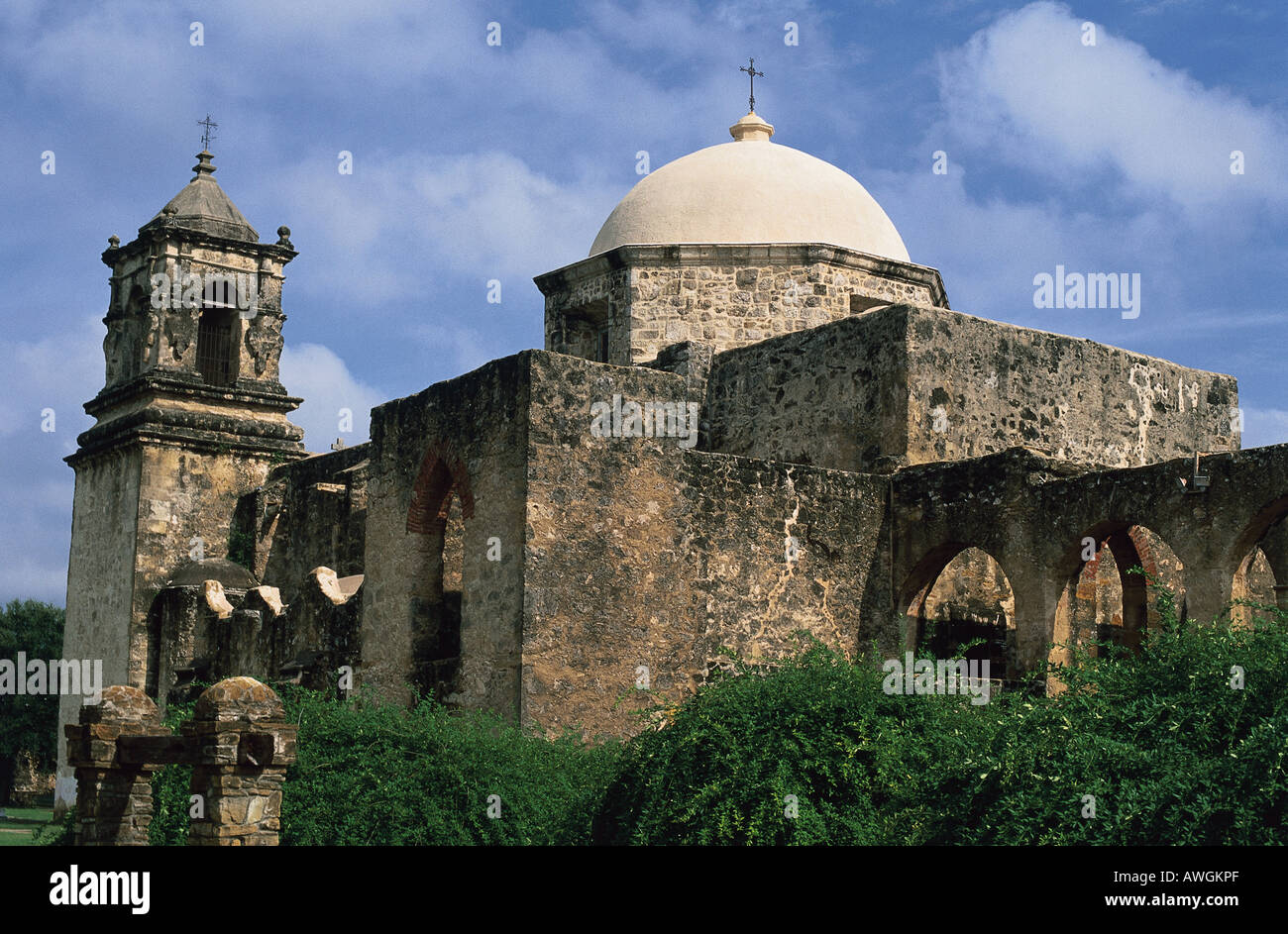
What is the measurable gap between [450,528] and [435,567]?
0.39 m

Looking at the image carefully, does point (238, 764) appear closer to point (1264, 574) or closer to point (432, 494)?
point (432, 494)

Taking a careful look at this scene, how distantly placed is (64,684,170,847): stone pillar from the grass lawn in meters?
9.73

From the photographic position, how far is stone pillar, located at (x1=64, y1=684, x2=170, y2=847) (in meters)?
10.5

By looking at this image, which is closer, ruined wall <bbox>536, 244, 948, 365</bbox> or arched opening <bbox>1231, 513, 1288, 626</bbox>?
arched opening <bbox>1231, 513, 1288, 626</bbox>

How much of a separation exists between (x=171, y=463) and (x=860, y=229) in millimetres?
11022

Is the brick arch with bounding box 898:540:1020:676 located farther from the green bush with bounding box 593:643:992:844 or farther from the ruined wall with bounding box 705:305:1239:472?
the green bush with bounding box 593:643:992:844

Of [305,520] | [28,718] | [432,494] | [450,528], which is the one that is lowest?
[28,718]

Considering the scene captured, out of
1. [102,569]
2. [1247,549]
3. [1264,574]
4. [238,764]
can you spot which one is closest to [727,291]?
[1264,574]

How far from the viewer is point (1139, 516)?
42.6 ft

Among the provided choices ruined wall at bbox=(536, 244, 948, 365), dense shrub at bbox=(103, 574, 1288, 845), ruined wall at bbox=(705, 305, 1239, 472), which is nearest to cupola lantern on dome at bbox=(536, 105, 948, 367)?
ruined wall at bbox=(536, 244, 948, 365)

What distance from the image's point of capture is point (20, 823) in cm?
3275

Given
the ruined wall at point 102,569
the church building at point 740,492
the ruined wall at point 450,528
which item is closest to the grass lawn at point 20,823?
the ruined wall at point 102,569
